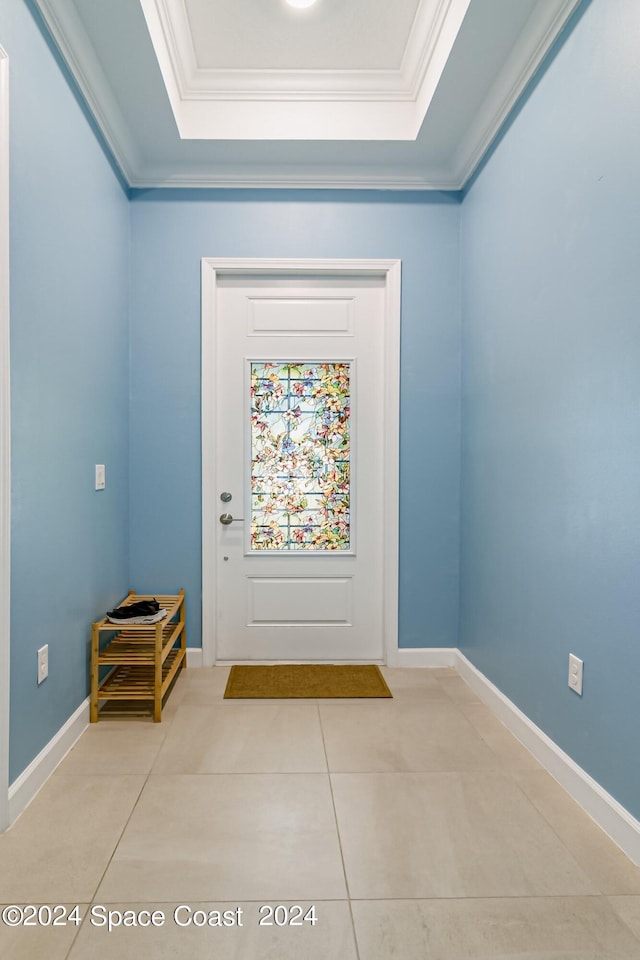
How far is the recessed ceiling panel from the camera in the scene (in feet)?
7.82

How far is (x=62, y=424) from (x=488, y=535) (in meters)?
1.91

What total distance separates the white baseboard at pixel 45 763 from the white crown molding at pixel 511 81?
3.03m

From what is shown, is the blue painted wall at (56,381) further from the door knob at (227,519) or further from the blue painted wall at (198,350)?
the door knob at (227,519)

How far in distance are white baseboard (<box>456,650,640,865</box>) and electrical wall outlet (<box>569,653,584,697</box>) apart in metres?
0.26

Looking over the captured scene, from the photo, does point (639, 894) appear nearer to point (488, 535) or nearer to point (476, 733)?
point (476, 733)

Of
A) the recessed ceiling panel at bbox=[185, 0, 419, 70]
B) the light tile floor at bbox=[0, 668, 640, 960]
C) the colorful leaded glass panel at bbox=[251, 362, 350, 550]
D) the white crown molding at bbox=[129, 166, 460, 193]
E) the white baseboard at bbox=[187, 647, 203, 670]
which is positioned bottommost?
the light tile floor at bbox=[0, 668, 640, 960]

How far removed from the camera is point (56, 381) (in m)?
2.13

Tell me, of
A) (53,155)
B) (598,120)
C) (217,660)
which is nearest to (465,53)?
(598,120)

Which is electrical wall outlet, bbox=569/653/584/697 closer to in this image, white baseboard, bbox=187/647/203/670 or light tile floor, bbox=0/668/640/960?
light tile floor, bbox=0/668/640/960

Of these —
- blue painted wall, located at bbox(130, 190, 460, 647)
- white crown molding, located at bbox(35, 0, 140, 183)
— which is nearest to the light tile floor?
blue painted wall, located at bbox(130, 190, 460, 647)

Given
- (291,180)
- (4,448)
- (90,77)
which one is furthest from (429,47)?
(4,448)

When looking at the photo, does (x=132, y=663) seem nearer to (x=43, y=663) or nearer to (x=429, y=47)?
(x=43, y=663)

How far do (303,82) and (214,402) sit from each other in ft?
5.26

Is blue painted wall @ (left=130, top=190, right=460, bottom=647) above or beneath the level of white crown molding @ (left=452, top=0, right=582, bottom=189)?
beneath
